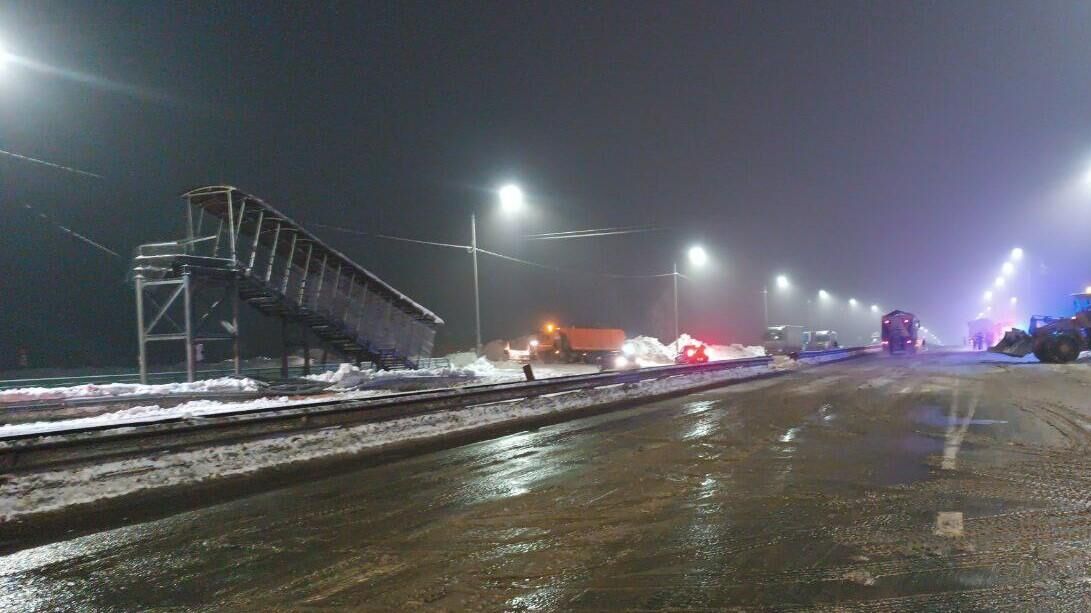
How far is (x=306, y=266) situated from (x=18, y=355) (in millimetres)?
22088

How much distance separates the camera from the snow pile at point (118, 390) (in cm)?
1847

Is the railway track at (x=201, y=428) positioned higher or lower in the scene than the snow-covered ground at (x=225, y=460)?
higher

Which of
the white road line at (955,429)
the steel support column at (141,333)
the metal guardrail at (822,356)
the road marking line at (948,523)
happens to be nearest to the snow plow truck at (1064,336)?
the metal guardrail at (822,356)

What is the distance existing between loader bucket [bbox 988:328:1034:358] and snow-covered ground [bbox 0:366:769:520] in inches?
1314

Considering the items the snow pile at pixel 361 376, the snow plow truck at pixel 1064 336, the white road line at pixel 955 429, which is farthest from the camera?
the snow plow truck at pixel 1064 336

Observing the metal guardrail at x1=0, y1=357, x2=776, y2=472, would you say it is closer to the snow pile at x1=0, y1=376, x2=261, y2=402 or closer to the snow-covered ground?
the snow-covered ground

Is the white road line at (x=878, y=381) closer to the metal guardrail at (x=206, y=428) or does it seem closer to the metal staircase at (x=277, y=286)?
the metal guardrail at (x=206, y=428)

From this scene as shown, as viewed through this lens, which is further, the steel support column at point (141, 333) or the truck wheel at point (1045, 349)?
the truck wheel at point (1045, 349)

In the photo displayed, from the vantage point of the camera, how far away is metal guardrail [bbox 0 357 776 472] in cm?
866

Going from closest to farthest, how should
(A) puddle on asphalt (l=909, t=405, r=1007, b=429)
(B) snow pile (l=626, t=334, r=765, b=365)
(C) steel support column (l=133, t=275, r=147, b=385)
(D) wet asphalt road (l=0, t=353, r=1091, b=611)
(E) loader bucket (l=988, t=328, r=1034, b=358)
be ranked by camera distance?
(D) wet asphalt road (l=0, t=353, r=1091, b=611) < (A) puddle on asphalt (l=909, t=405, r=1007, b=429) < (C) steel support column (l=133, t=275, r=147, b=385) < (E) loader bucket (l=988, t=328, r=1034, b=358) < (B) snow pile (l=626, t=334, r=765, b=365)

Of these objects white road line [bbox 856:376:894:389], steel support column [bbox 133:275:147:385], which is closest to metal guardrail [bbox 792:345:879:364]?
white road line [bbox 856:376:894:389]

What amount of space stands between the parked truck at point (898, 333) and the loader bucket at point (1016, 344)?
20.5 m

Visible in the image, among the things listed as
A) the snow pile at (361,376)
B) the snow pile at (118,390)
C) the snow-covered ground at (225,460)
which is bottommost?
the snow-covered ground at (225,460)

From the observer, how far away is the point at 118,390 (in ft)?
65.2
